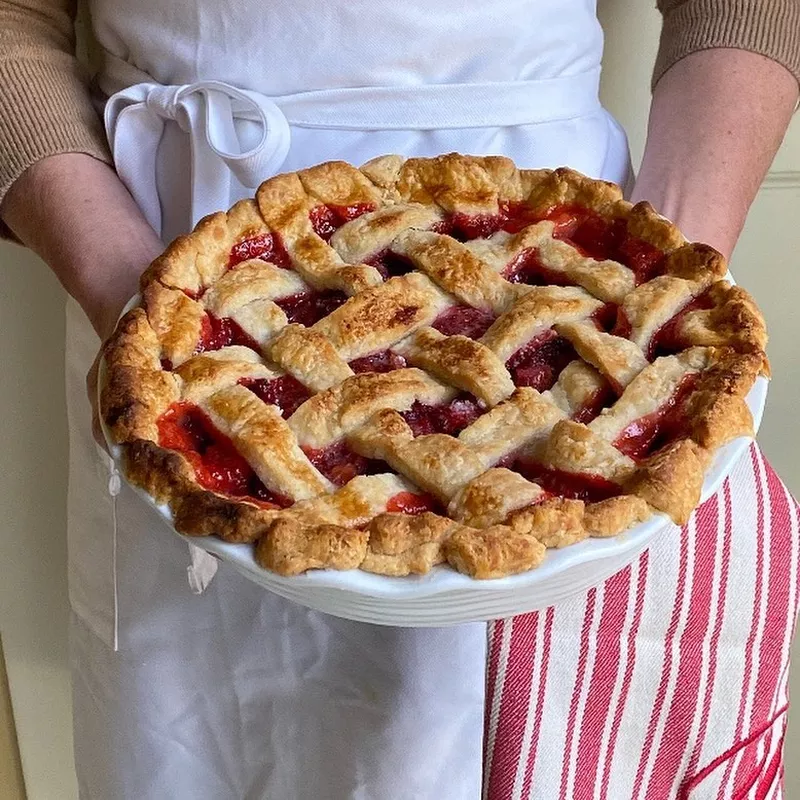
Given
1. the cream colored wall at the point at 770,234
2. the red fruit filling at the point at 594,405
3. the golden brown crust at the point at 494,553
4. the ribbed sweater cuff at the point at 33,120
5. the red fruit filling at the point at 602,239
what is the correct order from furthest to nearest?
the cream colored wall at the point at 770,234, the ribbed sweater cuff at the point at 33,120, the red fruit filling at the point at 602,239, the red fruit filling at the point at 594,405, the golden brown crust at the point at 494,553

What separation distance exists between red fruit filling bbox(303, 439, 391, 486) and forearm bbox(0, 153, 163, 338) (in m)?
0.24

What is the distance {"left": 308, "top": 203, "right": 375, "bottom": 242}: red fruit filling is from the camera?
0.75 metres

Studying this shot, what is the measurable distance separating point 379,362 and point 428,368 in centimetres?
4

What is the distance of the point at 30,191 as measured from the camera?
0.84 meters

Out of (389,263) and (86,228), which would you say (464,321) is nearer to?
(389,263)

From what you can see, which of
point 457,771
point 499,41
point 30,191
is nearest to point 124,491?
point 30,191

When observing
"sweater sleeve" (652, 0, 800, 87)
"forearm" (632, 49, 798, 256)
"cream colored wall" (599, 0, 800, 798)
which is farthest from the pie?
"cream colored wall" (599, 0, 800, 798)

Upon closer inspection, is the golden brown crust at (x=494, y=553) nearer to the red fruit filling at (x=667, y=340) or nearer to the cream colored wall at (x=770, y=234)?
the red fruit filling at (x=667, y=340)

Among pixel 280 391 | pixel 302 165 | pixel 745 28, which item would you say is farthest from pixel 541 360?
pixel 745 28

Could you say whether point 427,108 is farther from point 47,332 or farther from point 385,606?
point 47,332

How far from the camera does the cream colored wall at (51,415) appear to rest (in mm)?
1169

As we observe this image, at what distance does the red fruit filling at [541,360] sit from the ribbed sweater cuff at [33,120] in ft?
1.44

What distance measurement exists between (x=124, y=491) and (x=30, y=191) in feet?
0.89

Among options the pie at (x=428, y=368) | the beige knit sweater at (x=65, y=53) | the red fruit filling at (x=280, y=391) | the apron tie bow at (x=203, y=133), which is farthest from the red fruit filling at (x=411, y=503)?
the beige knit sweater at (x=65, y=53)
